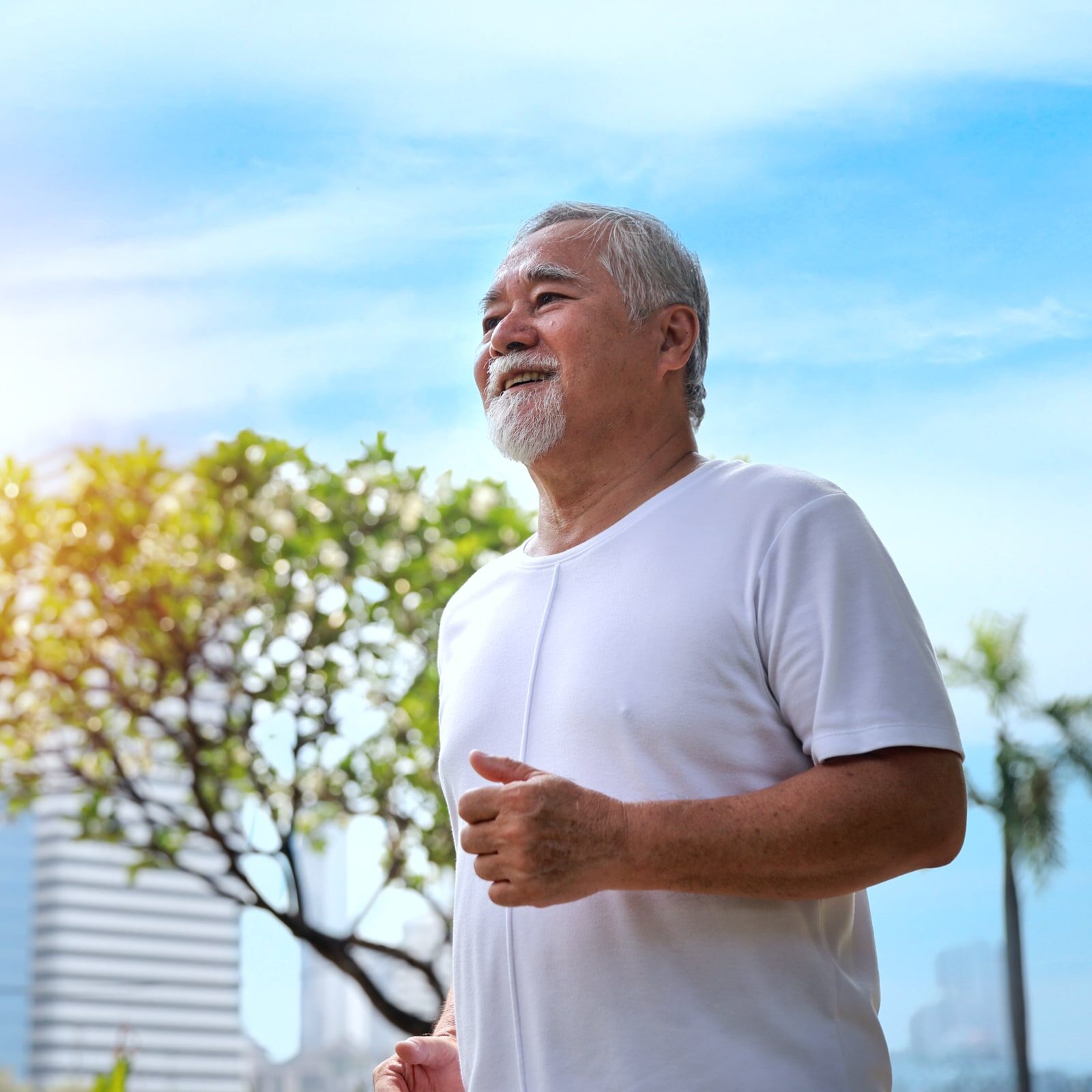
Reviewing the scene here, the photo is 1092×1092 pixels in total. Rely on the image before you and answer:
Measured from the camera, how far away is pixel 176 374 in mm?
15852

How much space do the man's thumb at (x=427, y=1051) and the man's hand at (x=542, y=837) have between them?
53cm

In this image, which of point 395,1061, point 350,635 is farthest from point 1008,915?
point 395,1061

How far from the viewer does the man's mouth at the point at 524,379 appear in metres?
1.79

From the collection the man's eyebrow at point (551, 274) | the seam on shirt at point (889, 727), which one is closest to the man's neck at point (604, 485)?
the man's eyebrow at point (551, 274)

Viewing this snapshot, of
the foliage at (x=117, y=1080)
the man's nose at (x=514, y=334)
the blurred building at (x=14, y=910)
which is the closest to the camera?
the man's nose at (x=514, y=334)

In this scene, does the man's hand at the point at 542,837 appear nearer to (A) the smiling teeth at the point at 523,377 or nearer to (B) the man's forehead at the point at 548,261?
(A) the smiling teeth at the point at 523,377

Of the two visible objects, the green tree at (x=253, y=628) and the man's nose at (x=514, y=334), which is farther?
the green tree at (x=253, y=628)

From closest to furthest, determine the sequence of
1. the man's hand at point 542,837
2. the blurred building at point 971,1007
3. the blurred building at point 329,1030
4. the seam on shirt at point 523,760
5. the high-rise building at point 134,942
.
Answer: the man's hand at point 542,837 < the seam on shirt at point 523,760 < the blurred building at point 329,1030 < the blurred building at point 971,1007 < the high-rise building at point 134,942

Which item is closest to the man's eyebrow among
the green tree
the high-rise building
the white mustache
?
the white mustache

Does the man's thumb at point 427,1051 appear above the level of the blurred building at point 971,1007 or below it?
above

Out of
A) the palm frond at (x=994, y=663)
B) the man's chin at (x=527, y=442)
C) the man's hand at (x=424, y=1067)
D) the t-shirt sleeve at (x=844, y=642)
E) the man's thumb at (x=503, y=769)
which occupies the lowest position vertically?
the man's hand at (x=424, y=1067)

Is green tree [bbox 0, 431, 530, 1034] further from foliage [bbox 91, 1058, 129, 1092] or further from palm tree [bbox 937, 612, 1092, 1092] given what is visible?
palm tree [bbox 937, 612, 1092, 1092]

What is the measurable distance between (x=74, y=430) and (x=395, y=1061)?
551cm

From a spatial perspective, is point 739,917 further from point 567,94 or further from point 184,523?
point 567,94
